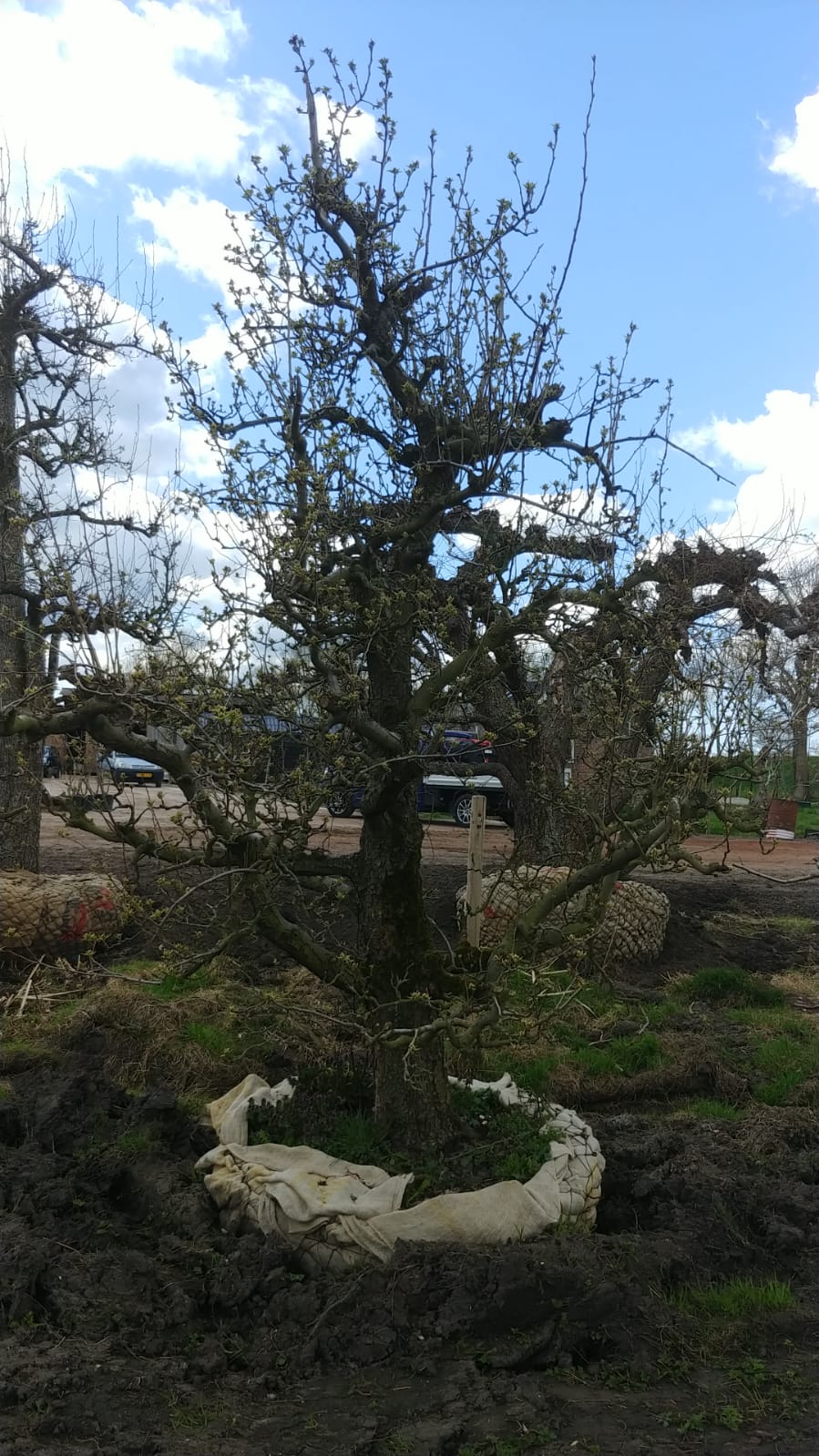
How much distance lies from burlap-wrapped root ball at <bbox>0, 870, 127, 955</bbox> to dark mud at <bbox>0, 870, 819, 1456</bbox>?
3.32 metres

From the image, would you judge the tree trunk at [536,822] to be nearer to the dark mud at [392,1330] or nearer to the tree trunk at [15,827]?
the tree trunk at [15,827]

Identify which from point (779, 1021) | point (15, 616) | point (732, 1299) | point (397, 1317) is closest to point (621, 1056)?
point (779, 1021)

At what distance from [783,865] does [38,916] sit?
12.0m

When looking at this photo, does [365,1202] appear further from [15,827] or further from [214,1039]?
[15,827]

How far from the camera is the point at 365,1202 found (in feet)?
12.0

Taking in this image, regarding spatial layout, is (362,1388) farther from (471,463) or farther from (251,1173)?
(471,463)

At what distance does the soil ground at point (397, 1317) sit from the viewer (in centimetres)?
274

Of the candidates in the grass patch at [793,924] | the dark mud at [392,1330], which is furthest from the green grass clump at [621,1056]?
the grass patch at [793,924]

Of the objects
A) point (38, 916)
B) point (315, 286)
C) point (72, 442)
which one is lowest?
point (38, 916)

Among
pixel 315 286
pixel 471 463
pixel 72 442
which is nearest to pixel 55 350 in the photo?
pixel 72 442

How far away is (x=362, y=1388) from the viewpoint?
295 centimetres

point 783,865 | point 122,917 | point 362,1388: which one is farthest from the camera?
point 783,865

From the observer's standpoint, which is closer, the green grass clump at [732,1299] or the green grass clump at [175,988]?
the green grass clump at [732,1299]

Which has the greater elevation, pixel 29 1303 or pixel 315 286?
pixel 315 286
